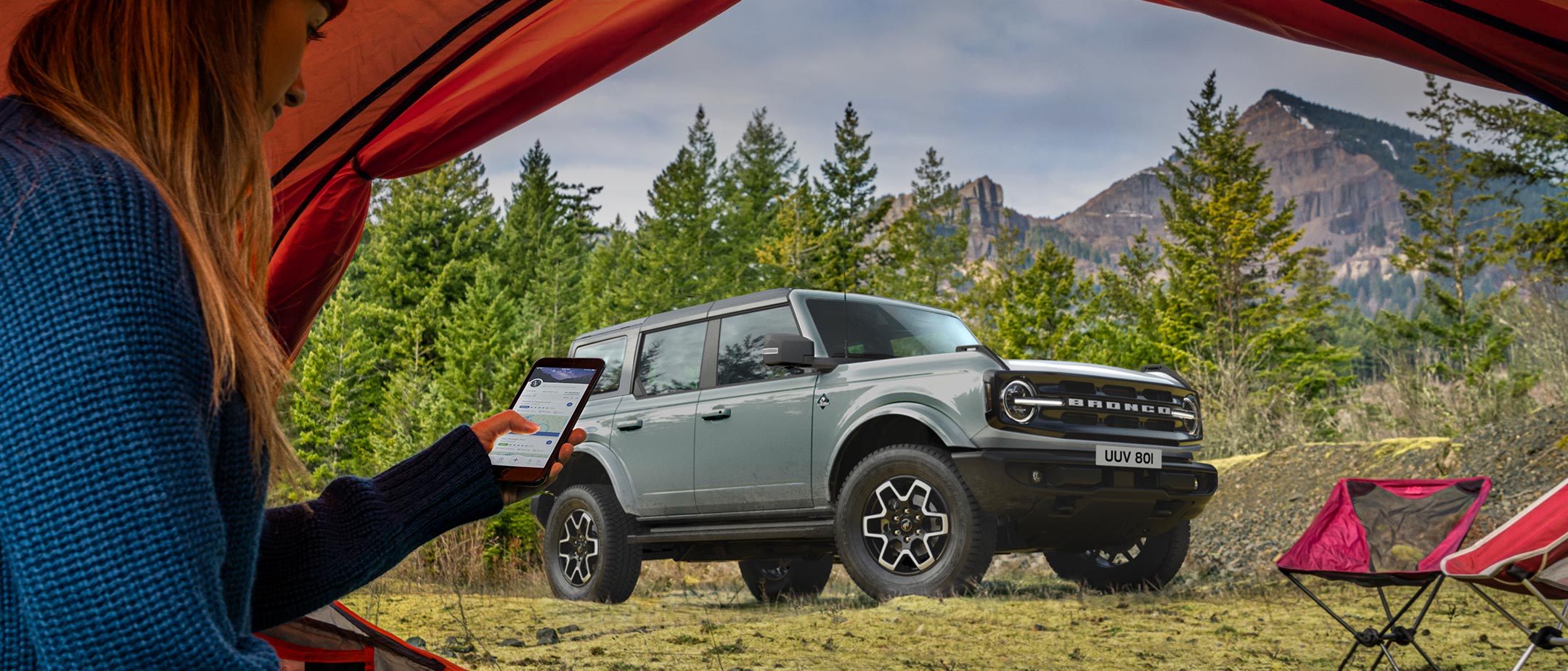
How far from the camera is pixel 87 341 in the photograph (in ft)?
2.12

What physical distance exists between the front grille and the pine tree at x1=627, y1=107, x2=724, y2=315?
554 inches

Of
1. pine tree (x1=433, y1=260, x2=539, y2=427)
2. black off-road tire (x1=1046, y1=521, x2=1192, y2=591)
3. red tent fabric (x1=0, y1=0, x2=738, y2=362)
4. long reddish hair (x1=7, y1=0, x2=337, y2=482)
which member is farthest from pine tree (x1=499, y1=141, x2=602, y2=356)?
long reddish hair (x1=7, y1=0, x2=337, y2=482)

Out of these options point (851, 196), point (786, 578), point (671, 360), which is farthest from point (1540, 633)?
point (851, 196)

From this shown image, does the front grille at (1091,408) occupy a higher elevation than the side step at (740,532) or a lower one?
higher

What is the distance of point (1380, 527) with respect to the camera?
14.1 ft

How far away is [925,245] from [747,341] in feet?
84.1

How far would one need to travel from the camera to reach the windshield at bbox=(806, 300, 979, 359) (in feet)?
20.0

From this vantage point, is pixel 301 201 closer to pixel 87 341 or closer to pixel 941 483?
pixel 941 483

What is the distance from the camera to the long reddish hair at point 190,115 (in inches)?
29.3

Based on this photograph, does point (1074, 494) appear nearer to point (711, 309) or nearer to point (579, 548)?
point (711, 309)

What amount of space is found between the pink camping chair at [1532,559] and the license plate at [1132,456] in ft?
6.13

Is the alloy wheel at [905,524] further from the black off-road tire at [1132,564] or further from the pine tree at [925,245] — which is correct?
the pine tree at [925,245]

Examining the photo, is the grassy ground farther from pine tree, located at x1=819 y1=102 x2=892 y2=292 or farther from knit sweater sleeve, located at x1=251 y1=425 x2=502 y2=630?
pine tree, located at x1=819 y1=102 x2=892 y2=292

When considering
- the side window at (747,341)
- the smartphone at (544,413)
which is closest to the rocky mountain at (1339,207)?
the side window at (747,341)
